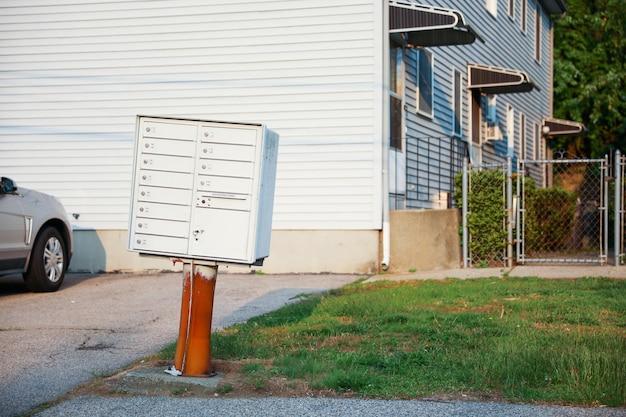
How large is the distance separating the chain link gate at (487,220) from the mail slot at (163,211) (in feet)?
29.5

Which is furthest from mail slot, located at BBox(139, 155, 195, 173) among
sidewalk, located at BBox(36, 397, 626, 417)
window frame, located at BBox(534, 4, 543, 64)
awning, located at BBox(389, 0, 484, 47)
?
window frame, located at BBox(534, 4, 543, 64)

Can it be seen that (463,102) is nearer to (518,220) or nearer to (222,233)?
(518,220)

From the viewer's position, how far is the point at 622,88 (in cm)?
3409

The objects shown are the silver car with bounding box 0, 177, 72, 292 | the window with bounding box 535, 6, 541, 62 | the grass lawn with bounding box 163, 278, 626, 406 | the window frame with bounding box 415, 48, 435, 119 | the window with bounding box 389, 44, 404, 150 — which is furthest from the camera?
the window with bounding box 535, 6, 541, 62

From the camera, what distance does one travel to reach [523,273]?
1327cm

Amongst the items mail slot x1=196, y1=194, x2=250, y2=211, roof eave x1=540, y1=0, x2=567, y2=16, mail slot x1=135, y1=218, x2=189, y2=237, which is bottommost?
mail slot x1=135, y1=218, x2=189, y2=237

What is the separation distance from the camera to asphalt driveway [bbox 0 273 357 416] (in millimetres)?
6473

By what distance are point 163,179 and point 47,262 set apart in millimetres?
6083

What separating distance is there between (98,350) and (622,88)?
3021cm

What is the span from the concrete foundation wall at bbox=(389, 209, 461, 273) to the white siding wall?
0.52 metres

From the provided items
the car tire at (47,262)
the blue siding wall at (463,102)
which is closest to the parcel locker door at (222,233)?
the car tire at (47,262)

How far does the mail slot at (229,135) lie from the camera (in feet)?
20.0

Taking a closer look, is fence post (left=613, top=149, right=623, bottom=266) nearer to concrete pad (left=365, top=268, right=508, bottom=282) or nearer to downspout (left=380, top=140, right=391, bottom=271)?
concrete pad (left=365, top=268, right=508, bottom=282)

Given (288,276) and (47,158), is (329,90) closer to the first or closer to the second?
(288,276)
